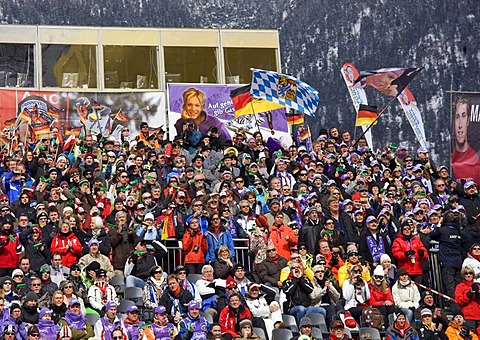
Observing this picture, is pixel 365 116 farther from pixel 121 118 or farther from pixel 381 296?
pixel 381 296

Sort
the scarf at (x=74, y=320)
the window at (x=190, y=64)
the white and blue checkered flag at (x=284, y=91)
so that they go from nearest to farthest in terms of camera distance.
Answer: the scarf at (x=74, y=320) → the white and blue checkered flag at (x=284, y=91) → the window at (x=190, y=64)

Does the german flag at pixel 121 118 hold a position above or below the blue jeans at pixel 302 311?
above

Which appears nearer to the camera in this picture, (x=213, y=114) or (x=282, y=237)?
(x=282, y=237)

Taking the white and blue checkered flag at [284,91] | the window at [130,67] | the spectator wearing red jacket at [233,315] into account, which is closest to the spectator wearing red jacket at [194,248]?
the spectator wearing red jacket at [233,315]

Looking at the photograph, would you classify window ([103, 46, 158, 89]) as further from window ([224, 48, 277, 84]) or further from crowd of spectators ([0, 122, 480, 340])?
crowd of spectators ([0, 122, 480, 340])

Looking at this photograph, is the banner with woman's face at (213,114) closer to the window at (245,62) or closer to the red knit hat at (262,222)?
the window at (245,62)

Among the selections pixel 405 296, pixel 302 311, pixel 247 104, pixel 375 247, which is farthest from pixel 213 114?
pixel 302 311

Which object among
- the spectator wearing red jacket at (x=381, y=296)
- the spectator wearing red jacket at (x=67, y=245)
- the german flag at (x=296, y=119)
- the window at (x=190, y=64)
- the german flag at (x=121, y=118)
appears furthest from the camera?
the window at (x=190, y=64)

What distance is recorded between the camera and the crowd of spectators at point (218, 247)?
1688cm

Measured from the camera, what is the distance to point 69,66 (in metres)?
32.4

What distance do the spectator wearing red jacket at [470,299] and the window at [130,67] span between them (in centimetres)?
1526

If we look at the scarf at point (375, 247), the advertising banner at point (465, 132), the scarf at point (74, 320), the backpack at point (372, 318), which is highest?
the advertising banner at point (465, 132)

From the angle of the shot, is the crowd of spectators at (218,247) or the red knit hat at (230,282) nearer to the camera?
the crowd of spectators at (218,247)

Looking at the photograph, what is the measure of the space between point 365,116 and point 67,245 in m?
13.2
